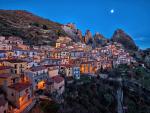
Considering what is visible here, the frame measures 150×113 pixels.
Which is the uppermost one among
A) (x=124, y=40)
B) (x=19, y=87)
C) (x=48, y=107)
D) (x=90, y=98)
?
(x=124, y=40)

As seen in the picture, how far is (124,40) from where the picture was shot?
172 m

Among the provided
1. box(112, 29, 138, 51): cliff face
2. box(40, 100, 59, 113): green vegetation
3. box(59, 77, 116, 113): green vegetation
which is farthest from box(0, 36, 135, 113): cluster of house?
box(112, 29, 138, 51): cliff face

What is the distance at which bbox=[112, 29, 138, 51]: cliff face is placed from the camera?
16782cm

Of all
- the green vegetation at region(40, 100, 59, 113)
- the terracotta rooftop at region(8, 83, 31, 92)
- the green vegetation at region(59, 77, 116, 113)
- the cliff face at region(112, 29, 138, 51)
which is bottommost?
the green vegetation at region(59, 77, 116, 113)

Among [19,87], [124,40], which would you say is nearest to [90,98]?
[19,87]

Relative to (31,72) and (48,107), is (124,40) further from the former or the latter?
(48,107)

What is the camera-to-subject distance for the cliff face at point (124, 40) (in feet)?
551

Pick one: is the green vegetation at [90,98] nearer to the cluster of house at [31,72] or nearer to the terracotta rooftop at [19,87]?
the cluster of house at [31,72]

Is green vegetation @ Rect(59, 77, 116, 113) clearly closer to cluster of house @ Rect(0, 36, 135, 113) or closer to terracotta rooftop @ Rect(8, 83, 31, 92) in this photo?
cluster of house @ Rect(0, 36, 135, 113)

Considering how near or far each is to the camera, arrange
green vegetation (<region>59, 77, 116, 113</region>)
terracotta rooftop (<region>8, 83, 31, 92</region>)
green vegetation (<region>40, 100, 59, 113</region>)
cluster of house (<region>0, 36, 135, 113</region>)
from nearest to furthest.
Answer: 1. terracotta rooftop (<region>8, 83, 31, 92</region>)
2. cluster of house (<region>0, 36, 135, 113</region>)
3. green vegetation (<region>40, 100, 59, 113</region>)
4. green vegetation (<region>59, 77, 116, 113</region>)

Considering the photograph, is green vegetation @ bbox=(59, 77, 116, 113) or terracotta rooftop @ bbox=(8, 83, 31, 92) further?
green vegetation @ bbox=(59, 77, 116, 113)

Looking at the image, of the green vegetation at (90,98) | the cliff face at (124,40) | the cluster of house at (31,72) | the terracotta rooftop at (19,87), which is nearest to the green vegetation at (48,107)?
the cluster of house at (31,72)

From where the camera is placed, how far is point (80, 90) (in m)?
64.6

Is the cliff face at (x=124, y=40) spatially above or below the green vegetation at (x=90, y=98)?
above
